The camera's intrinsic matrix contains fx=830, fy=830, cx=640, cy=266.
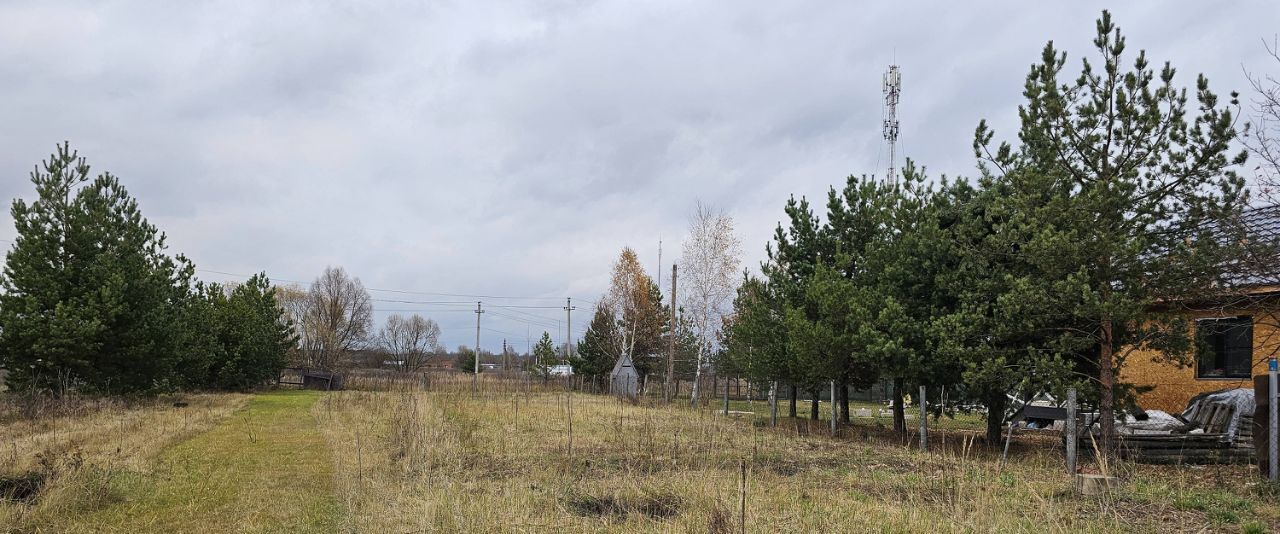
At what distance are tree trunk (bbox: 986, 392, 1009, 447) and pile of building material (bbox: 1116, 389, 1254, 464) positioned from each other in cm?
175

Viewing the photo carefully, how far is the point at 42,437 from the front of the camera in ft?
43.1

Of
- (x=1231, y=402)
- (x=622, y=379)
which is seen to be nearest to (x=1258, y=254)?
(x=1231, y=402)

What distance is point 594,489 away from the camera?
8289 mm

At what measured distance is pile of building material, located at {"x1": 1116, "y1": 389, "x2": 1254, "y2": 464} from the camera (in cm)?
1214

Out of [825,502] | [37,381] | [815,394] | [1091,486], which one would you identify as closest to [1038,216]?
[1091,486]

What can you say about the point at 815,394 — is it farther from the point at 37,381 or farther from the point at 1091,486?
the point at 37,381

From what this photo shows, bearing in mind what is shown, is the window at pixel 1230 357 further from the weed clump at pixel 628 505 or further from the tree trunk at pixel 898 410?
the weed clump at pixel 628 505

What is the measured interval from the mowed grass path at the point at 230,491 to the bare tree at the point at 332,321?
45.8 metres

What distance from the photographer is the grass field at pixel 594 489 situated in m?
6.62

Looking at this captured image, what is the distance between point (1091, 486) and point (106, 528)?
29.2 ft

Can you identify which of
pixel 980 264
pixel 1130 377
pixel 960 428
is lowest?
pixel 960 428

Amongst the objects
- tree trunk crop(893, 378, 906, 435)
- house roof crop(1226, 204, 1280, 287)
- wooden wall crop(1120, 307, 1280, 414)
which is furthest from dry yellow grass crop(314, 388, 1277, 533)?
wooden wall crop(1120, 307, 1280, 414)

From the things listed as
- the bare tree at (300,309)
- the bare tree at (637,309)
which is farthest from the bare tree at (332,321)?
the bare tree at (637,309)

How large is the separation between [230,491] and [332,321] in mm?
53791
